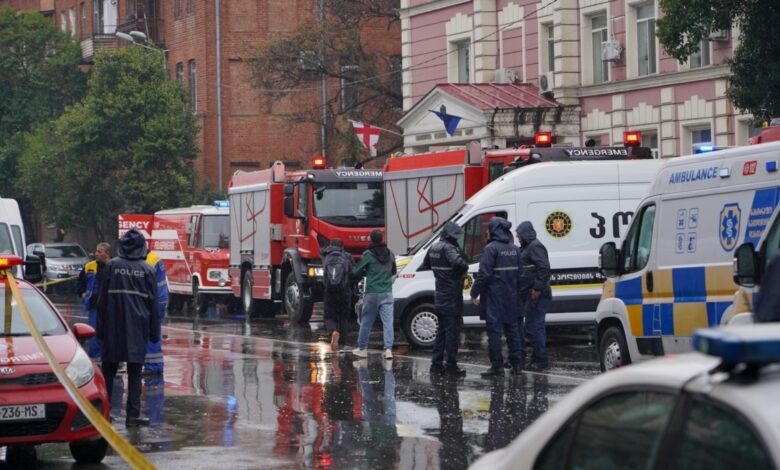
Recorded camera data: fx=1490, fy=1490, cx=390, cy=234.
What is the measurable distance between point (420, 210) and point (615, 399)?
792 inches

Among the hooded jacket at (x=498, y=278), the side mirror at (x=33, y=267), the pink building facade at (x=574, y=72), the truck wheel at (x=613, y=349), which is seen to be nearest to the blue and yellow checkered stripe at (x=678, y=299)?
the truck wheel at (x=613, y=349)

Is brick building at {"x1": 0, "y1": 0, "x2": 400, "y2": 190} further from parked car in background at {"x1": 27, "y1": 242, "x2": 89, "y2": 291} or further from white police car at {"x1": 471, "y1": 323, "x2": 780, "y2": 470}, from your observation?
white police car at {"x1": 471, "y1": 323, "x2": 780, "y2": 470}

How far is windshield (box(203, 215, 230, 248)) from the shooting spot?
1331 inches

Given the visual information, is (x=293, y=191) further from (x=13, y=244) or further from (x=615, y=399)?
(x=615, y=399)

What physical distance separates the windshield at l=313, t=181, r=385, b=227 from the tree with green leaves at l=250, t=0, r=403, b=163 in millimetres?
16078

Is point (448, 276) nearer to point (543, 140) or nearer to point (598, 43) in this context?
point (543, 140)

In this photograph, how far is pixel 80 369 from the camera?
1087 cm

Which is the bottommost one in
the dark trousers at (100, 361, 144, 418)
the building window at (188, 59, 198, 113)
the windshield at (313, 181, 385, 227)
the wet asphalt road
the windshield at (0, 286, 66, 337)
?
the wet asphalt road

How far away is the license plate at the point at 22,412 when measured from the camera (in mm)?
10305

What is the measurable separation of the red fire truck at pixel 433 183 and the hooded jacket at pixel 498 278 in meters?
5.22

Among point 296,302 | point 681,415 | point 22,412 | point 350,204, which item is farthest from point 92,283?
point 681,415

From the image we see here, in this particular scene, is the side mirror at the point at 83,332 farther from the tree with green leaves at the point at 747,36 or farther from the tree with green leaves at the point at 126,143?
the tree with green leaves at the point at 126,143

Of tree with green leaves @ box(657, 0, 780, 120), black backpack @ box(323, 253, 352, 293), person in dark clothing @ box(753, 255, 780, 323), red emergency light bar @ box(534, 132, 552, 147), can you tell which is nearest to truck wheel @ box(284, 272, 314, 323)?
black backpack @ box(323, 253, 352, 293)

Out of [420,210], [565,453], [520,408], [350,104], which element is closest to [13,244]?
[420,210]
